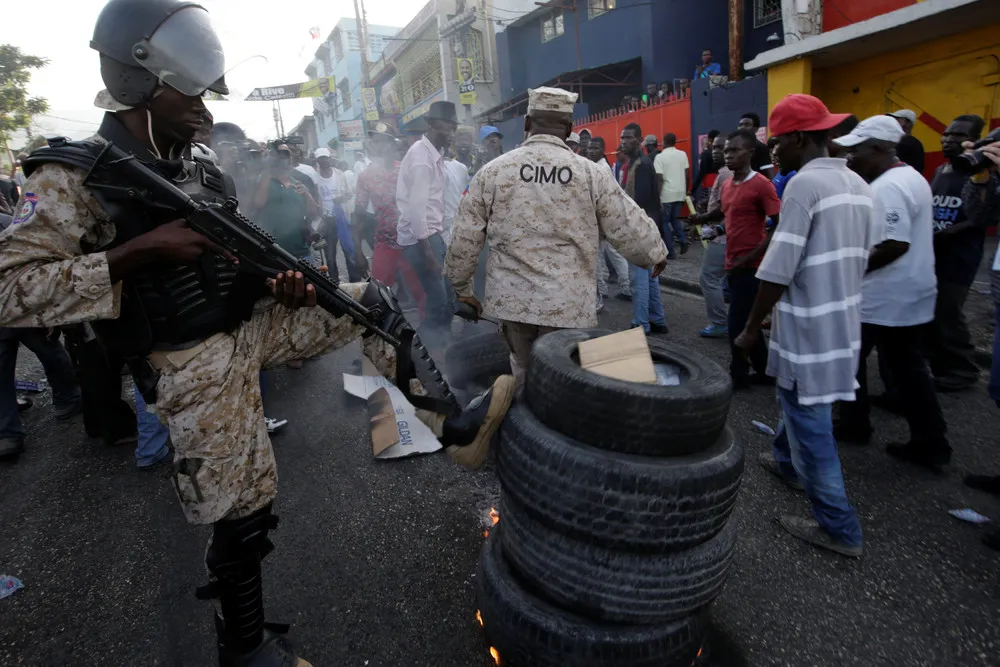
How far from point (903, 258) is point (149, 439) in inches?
198

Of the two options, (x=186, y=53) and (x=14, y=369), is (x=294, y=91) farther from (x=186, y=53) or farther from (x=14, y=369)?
(x=186, y=53)

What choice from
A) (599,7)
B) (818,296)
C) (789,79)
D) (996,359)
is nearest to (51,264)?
(818,296)

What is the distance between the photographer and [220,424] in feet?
5.73

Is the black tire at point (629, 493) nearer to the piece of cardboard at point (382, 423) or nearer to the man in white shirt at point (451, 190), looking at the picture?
the piece of cardboard at point (382, 423)

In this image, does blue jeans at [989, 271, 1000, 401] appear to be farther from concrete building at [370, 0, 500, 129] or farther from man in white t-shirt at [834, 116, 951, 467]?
concrete building at [370, 0, 500, 129]

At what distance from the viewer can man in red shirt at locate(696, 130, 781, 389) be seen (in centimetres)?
421

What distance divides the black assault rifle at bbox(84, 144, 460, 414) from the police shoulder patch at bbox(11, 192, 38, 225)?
0.17 metres

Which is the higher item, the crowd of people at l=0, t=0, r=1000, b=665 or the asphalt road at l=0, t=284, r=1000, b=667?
the crowd of people at l=0, t=0, r=1000, b=665

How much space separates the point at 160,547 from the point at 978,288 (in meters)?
8.49

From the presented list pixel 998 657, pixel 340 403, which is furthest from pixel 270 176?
pixel 998 657

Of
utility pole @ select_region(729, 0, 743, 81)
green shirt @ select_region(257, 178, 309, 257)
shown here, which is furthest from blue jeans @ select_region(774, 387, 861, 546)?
utility pole @ select_region(729, 0, 743, 81)

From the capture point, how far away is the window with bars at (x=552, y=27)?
20875mm

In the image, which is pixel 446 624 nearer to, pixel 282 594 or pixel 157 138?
pixel 282 594

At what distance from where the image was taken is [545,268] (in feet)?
9.17
